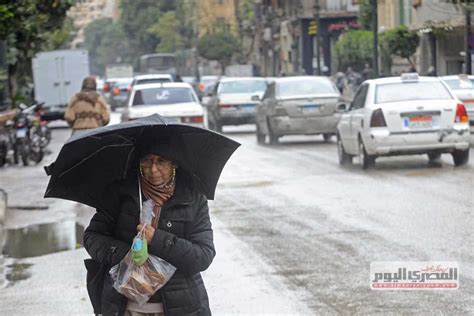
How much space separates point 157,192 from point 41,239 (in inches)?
333

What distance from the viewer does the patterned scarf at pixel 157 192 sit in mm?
5055

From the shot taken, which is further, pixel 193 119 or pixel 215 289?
pixel 193 119

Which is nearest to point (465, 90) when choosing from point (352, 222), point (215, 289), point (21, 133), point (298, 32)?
point (21, 133)

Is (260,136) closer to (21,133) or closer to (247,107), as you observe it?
(247,107)

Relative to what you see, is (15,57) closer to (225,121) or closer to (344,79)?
(225,121)

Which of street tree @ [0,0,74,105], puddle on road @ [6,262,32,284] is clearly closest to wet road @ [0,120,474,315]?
puddle on road @ [6,262,32,284]

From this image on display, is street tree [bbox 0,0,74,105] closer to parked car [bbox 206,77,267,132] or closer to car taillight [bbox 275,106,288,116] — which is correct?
parked car [bbox 206,77,267,132]

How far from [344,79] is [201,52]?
1704 inches

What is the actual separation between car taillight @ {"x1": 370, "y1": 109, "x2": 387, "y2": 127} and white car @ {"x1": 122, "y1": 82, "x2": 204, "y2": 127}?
5.89 meters

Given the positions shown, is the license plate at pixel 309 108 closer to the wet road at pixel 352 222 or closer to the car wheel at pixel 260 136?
the car wheel at pixel 260 136

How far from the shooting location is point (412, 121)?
62.2ft

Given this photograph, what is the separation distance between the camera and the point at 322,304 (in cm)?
865

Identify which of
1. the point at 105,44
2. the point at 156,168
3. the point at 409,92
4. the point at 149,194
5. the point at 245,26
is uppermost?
the point at 245,26

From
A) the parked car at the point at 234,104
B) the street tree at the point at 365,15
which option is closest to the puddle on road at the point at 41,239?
the parked car at the point at 234,104
